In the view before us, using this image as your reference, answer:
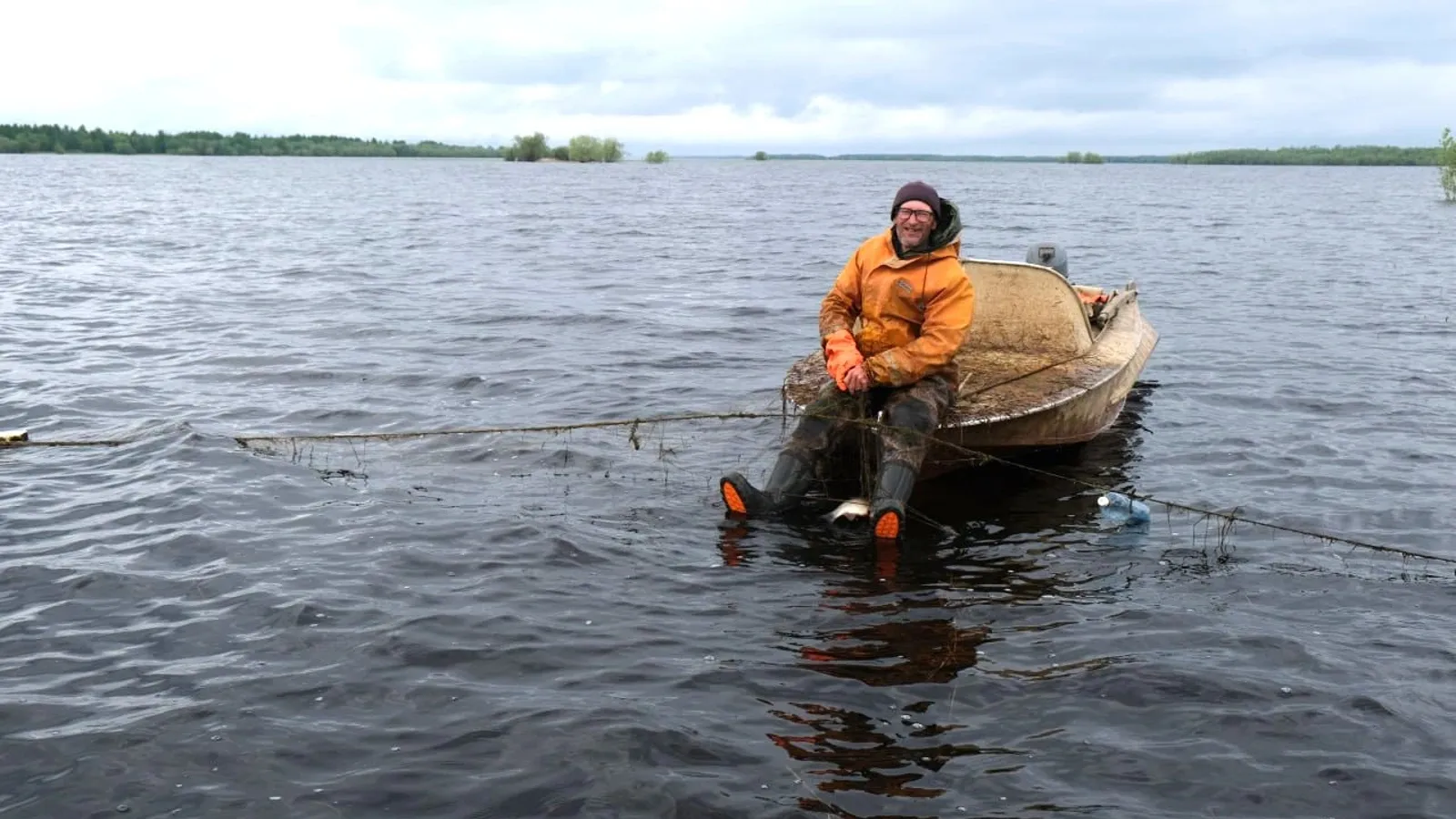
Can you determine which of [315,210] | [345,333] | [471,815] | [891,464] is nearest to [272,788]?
[471,815]

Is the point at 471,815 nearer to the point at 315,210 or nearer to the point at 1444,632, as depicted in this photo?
the point at 1444,632

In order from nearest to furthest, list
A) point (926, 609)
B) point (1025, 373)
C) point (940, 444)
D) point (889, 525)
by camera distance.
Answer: point (926, 609) → point (889, 525) → point (940, 444) → point (1025, 373)

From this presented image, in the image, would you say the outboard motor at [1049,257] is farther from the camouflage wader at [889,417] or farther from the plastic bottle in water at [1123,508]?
the camouflage wader at [889,417]

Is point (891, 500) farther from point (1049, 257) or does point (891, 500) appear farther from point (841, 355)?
point (1049, 257)

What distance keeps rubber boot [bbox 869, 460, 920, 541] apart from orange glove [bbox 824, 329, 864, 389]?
2.43ft

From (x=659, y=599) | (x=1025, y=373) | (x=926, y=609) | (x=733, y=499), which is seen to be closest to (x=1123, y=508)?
(x=1025, y=373)

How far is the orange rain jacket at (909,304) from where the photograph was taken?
29.1 ft

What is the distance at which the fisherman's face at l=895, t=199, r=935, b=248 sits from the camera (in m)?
8.68

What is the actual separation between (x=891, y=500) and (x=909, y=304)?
62.8 inches

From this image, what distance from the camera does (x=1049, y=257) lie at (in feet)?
46.5

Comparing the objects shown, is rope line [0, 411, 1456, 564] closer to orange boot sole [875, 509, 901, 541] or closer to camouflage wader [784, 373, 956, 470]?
camouflage wader [784, 373, 956, 470]

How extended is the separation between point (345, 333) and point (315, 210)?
34266 millimetres

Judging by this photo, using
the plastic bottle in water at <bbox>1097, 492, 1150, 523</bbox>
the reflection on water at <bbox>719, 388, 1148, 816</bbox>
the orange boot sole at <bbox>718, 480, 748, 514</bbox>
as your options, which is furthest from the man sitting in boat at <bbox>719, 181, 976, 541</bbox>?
the plastic bottle in water at <bbox>1097, 492, 1150, 523</bbox>

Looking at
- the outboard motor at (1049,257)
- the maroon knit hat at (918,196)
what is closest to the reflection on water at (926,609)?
the maroon knit hat at (918,196)
